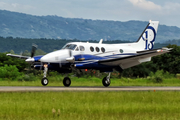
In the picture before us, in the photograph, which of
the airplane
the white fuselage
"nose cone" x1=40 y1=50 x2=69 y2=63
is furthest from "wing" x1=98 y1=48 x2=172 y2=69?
"nose cone" x1=40 y1=50 x2=69 y2=63

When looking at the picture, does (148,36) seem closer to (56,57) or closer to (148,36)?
(148,36)

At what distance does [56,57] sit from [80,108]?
48.0ft

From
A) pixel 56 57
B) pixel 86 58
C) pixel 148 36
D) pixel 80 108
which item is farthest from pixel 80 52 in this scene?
pixel 80 108

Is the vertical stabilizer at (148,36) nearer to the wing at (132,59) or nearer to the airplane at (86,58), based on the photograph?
the airplane at (86,58)

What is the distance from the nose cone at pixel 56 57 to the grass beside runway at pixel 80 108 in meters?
8.52

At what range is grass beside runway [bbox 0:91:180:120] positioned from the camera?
1580 centimetres

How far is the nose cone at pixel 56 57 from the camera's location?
3182cm

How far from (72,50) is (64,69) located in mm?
2394

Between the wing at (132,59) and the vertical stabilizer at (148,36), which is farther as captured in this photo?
the vertical stabilizer at (148,36)

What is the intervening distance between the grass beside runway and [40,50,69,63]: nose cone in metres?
8.52

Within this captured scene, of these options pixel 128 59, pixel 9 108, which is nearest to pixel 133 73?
pixel 128 59

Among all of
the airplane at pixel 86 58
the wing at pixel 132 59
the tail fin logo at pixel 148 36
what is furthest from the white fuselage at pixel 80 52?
the tail fin logo at pixel 148 36

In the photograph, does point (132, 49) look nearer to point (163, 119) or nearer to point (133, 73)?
point (163, 119)

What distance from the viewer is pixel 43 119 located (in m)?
15.0
